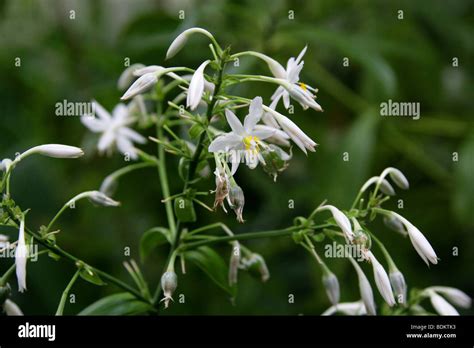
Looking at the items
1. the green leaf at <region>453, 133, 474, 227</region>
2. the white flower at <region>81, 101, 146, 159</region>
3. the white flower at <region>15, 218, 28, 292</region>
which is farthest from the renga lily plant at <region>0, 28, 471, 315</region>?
the green leaf at <region>453, 133, 474, 227</region>

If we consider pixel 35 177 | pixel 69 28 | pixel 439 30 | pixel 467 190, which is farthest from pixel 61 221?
pixel 439 30

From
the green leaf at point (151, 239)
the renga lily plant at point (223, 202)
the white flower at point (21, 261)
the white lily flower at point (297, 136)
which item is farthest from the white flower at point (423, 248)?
the white flower at point (21, 261)

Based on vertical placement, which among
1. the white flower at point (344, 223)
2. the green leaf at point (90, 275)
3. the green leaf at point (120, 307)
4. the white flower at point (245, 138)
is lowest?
the green leaf at point (120, 307)

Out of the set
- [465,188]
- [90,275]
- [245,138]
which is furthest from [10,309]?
[465,188]

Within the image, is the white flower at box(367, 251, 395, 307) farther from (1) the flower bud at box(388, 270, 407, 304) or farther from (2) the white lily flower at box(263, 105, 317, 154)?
(2) the white lily flower at box(263, 105, 317, 154)

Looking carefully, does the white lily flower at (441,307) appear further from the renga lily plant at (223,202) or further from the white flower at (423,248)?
the white flower at (423,248)

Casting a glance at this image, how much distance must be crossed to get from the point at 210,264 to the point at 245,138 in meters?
0.30

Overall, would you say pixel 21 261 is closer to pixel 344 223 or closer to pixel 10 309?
pixel 10 309

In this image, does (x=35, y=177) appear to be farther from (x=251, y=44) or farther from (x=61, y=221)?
(x=251, y=44)

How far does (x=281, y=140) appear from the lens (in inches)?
50.0

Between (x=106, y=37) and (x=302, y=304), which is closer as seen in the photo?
(x=302, y=304)

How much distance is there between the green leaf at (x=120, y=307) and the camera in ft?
4.34

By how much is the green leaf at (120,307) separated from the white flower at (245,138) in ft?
1.06

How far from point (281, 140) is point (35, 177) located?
1.34 metres
